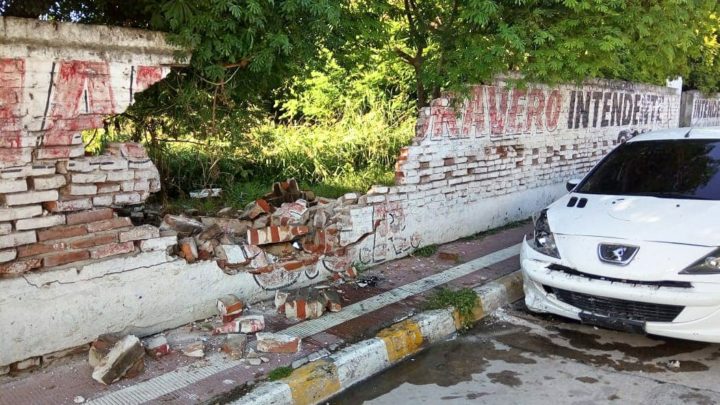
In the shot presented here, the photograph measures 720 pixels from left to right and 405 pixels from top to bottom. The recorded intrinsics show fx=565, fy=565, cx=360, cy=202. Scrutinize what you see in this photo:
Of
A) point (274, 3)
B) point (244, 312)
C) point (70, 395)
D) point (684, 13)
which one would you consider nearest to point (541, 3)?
point (684, 13)

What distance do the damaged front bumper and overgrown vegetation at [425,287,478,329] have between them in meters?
0.66

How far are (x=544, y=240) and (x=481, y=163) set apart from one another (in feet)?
8.41

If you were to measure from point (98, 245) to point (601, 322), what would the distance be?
364 centimetres

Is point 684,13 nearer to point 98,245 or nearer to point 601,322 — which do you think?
point 601,322

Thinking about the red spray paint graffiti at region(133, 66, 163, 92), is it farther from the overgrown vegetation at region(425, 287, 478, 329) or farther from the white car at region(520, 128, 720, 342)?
the white car at region(520, 128, 720, 342)

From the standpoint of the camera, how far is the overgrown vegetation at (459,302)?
192 inches

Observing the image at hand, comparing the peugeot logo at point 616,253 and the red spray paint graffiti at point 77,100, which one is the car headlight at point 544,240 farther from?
the red spray paint graffiti at point 77,100

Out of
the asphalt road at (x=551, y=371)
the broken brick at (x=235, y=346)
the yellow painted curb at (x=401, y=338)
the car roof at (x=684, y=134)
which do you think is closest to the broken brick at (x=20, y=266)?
the broken brick at (x=235, y=346)

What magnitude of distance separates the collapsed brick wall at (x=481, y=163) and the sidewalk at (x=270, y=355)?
491mm

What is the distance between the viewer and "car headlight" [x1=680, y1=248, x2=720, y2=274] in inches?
152

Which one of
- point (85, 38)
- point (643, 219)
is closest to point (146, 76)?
point (85, 38)

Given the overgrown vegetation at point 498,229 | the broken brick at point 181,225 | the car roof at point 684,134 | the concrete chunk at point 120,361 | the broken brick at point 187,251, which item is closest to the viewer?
the concrete chunk at point 120,361

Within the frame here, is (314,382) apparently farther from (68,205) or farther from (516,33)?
(516,33)

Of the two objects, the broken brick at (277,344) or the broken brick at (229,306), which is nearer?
the broken brick at (277,344)
